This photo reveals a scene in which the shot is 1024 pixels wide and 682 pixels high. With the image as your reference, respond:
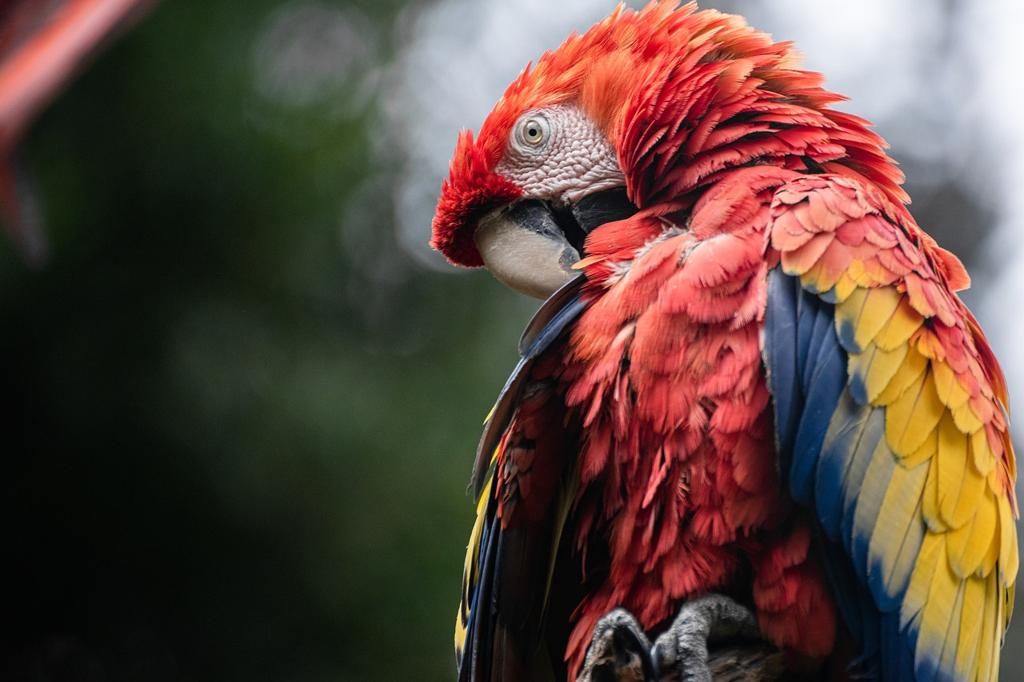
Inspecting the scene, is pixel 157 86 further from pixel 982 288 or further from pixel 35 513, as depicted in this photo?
pixel 982 288

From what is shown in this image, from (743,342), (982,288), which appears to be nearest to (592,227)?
(743,342)

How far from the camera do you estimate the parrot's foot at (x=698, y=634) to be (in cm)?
139

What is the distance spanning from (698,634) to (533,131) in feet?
2.89

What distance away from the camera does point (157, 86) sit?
3.26 metres

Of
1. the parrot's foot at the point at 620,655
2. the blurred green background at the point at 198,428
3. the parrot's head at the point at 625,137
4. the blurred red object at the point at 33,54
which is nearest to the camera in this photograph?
the blurred red object at the point at 33,54

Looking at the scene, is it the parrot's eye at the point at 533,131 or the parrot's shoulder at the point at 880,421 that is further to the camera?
the parrot's eye at the point at 533,131

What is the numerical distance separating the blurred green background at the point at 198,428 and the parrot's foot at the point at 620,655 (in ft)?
6.22

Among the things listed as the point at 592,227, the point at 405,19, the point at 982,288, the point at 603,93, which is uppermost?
the point at 982,288

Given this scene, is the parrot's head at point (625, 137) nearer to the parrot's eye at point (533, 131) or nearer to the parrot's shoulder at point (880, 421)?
the parrot's eye at point (533, 131)

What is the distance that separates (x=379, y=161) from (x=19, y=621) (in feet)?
6.55

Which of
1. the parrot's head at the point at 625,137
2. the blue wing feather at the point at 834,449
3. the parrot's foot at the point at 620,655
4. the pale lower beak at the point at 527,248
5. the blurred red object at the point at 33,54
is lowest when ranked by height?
the parrot's foot at the point at 620,655

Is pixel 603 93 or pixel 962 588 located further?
pixel 603 93

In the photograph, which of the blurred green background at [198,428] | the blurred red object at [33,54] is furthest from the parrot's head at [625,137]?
the blurred green background at [198,428]

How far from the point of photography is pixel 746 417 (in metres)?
1.42
